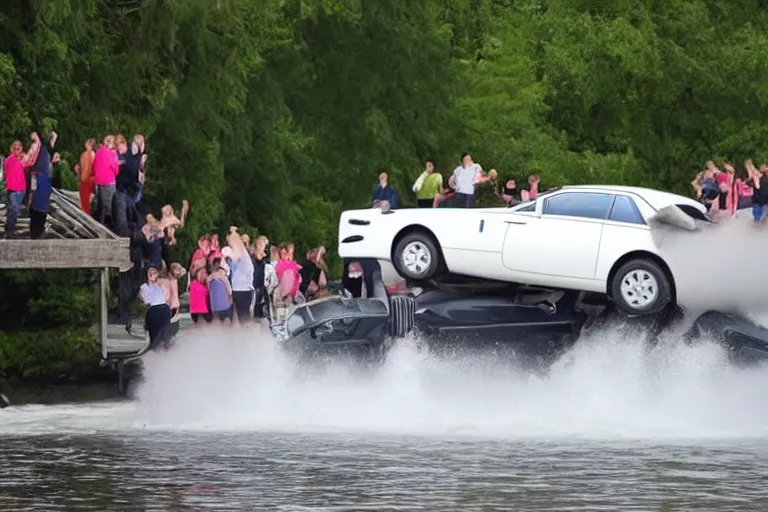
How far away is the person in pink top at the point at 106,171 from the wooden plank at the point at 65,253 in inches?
22.4

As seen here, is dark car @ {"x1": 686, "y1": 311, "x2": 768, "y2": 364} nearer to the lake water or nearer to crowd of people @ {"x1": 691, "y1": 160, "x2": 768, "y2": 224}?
the lake water

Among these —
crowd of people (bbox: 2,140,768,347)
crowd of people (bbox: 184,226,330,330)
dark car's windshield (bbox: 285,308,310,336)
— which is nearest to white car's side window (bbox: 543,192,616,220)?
crowd of people (bbox: 2,140,768,347)

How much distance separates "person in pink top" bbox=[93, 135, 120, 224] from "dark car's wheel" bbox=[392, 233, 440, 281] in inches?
191

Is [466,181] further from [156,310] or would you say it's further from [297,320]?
[156,310]

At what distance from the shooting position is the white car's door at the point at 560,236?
24.6 meters

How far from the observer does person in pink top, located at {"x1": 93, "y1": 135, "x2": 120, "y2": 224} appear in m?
28.5

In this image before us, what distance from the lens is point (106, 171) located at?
94.3ft

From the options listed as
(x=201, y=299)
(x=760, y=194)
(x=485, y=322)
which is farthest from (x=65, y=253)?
(x=760, y=194)

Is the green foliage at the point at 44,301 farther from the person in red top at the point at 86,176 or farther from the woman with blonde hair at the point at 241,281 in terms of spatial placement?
the woman with blonde hair at the point at 241,281

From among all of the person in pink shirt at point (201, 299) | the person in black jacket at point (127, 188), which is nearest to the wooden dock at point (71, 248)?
the person in black jacket at point (127, 188)

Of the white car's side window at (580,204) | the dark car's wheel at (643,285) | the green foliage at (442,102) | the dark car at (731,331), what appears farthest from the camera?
the green foliage at (442,102)

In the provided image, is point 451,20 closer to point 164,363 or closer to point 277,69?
point 277,69

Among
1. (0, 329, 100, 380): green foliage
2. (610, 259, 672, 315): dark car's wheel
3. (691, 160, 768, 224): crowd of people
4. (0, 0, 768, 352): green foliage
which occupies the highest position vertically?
(0, 0, 768, 352): green foliage

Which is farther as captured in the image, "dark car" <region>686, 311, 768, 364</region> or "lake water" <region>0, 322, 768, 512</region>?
"dark car" <region>686, 311, 768, 364</region>
